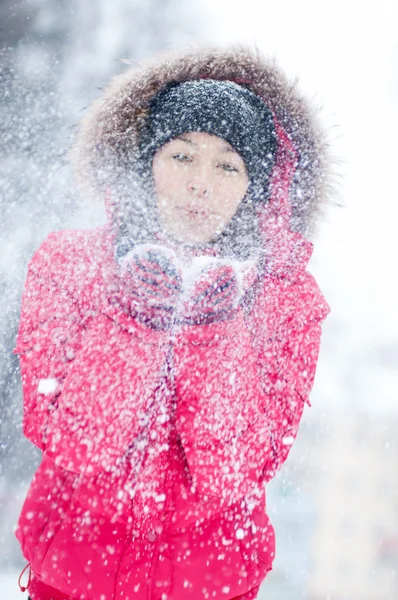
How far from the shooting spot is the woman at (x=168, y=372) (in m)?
0.78

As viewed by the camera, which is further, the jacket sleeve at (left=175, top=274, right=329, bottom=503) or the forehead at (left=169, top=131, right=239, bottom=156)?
the forehead at (left=169, top=131, right=239, bottom=156)

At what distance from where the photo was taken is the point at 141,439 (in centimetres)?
81

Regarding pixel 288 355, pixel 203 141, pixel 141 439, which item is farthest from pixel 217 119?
pixel 141 439

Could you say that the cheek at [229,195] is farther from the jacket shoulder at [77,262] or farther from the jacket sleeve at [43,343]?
the jacket sleeve at [43,343]

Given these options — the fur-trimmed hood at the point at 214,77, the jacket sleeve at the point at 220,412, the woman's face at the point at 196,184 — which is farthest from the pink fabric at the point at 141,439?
the fur-trimmed hood at the point at 214,77

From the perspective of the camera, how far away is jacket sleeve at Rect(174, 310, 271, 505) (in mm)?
781

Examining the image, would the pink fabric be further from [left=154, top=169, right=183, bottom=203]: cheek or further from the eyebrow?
the eyebrow

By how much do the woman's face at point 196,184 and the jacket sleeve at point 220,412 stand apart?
0.23 m

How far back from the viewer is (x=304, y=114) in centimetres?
107

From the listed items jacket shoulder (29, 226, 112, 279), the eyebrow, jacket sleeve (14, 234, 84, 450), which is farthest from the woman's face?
jacket sleeve (14, 234, 84, 450)

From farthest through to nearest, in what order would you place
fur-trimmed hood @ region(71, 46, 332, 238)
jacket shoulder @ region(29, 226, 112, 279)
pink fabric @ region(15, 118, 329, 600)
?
fur-trimmed hood @ region(71, 46, 332, 238) → jacket shoulder @ region(29, 226, 112, 279) → pink fabric @ region(15, 118, 329, 600)

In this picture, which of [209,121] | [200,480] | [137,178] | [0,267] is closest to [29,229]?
→ [0,267]

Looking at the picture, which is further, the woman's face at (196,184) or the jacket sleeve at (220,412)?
the woman's face at (196,184)

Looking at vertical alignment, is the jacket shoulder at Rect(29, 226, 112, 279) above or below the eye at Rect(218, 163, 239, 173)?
below
